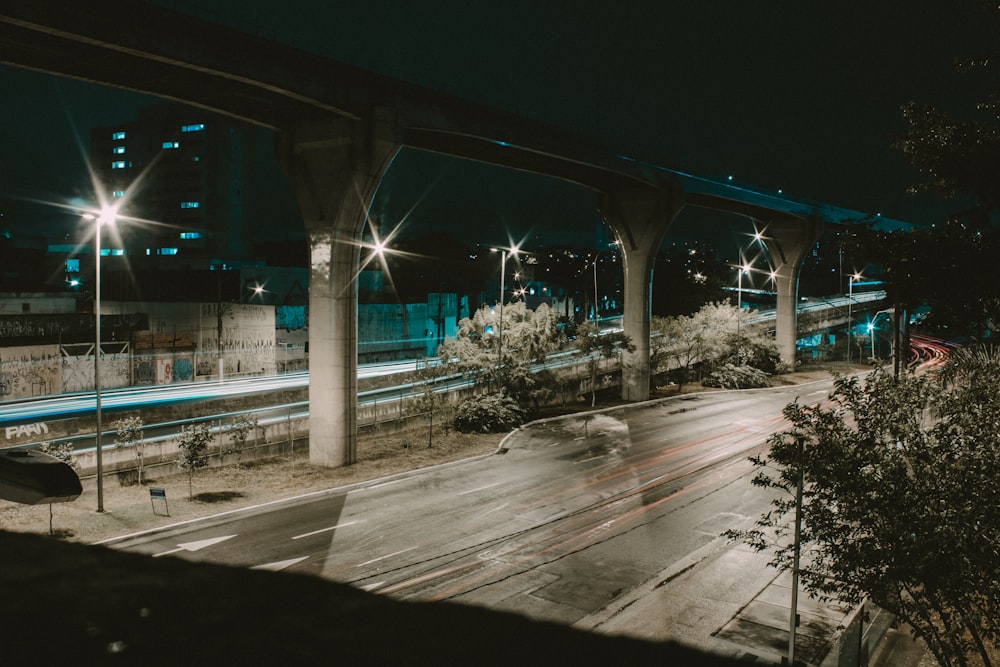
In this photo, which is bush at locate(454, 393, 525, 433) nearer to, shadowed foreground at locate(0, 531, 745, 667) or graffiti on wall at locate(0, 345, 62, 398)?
shadowed foreground at locate(0, 531, 745, 667)

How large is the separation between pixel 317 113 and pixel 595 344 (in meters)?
26.7

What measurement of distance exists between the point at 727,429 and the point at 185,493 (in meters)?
30.7

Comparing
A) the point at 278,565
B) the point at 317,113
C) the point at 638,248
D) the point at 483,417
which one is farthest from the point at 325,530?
the point at 638,248

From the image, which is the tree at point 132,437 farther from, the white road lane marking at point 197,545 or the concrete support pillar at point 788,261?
the concrete support pillar at point 788,261

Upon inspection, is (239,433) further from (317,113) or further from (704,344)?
(704,344)

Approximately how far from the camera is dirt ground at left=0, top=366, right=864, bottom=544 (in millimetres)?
22391

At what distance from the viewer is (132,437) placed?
2764 cm

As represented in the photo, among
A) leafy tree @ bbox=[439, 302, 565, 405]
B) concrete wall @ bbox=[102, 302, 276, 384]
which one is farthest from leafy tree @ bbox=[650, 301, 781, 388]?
concrete wall @ bbox=[102, 302, 276, 384]

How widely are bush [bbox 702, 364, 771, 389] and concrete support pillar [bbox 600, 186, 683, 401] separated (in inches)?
436

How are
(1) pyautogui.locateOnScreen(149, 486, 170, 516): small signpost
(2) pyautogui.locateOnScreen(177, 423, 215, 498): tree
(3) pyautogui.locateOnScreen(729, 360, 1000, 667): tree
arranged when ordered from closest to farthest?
1. (3) pyautogui.locateOnScreen(729, 360, 1000, 667): tree
2. (1) pyautogui.locateOnScreen(149, 486, 170, 516): small signpost
3. (2) pyautogui.locateOnScreen(177, 423, 215, 498): tree

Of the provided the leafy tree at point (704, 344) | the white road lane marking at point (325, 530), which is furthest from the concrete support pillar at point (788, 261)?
the white road lane marking at point (325, 530)

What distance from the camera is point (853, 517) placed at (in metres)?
10.9

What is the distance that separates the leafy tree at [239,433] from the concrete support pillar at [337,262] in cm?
279

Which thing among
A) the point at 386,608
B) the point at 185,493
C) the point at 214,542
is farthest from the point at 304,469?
the point at 386,608
